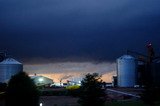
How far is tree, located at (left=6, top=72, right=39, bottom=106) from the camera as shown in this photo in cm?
2545

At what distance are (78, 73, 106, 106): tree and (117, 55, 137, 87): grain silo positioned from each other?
59462 millimetres

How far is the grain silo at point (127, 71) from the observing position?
300ft

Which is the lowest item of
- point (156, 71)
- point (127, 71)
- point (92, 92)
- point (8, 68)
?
point (92, 92)

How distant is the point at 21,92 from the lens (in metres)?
25.5

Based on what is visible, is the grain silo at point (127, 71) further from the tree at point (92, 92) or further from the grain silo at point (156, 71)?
the tree at point (92, 92)

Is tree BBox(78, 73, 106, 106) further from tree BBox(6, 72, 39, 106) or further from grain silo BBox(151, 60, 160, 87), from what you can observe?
grain silo BBox(151, 60, 160, 87)

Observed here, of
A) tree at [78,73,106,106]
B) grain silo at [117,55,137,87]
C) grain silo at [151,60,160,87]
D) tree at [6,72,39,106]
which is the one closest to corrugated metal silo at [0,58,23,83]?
grain silo at [117,55,137,87]

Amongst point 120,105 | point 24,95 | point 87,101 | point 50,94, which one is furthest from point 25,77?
point 50,94

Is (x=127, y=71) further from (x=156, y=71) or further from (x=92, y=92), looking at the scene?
(x=92, y=92)

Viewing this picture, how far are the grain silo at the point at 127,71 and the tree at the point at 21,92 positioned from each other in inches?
2628

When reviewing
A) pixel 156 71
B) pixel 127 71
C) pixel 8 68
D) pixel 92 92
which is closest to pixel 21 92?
pixel 92 92

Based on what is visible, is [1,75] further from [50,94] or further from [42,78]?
[42,78]

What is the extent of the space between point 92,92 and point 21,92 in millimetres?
7859

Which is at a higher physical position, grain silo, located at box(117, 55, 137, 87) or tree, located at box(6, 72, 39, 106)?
grain silo, located at box(117, 55, 137, 87)
